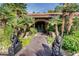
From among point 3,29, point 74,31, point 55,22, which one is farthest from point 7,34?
point 74,31

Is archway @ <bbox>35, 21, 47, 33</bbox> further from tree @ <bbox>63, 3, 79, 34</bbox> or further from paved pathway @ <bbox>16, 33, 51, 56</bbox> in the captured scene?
tree @ <bbox>63, 3, 79, 34</bbox>

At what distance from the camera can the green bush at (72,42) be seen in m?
1.69

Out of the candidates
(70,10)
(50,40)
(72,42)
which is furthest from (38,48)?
(70,10)

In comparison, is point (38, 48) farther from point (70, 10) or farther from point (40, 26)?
point (70, 10)

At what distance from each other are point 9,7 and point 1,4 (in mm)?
70

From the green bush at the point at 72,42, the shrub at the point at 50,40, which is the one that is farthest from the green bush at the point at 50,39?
the green bush at the point at 72,42

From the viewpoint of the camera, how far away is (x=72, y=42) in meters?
1.70

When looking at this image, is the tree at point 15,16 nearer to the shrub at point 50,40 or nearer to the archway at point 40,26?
the archway at point 40,26

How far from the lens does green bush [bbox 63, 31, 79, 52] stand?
169cm

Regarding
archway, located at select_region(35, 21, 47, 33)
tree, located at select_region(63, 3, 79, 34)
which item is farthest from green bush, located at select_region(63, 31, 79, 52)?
archway, located at select_region(35, 21, 47, 33)

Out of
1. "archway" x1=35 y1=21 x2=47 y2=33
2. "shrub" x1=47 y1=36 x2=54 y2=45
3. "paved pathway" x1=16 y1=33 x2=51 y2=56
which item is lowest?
"paved pathway" x1=16 y1=33 x2=51 y2=56

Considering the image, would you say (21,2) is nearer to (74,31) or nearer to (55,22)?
(55,22)

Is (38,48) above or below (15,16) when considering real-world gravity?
below

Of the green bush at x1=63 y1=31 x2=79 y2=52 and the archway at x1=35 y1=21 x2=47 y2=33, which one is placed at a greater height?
the archway at x1=35 y1=21 x2=47 y2=33
